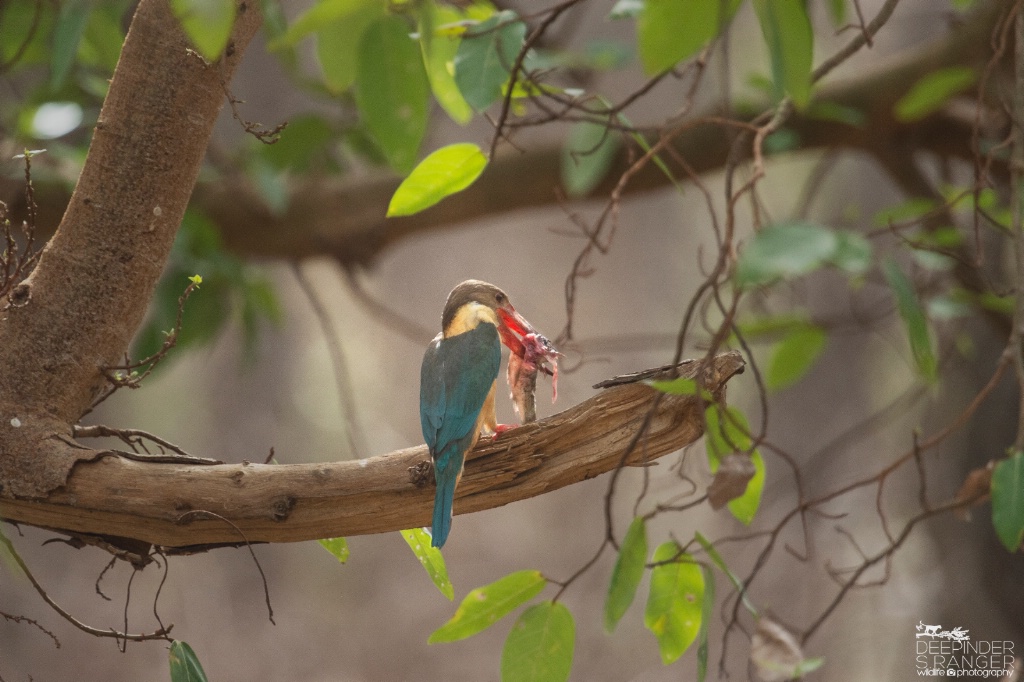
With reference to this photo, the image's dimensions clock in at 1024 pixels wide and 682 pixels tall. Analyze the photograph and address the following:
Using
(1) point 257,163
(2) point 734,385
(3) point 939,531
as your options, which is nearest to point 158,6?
(1) point 257,163

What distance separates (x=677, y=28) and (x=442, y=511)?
674 mm

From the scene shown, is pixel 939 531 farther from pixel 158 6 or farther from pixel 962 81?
pixel 158 6

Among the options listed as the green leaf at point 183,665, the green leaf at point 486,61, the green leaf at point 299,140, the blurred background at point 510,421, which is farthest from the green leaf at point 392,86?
the blurred background at point 510,421

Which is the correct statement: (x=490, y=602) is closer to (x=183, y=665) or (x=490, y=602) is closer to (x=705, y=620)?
(x=705, y=620)

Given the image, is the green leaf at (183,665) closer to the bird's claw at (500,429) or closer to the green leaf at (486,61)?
the bird's claw at (500,429)

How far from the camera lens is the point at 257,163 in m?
2.14

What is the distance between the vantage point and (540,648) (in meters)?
1.07

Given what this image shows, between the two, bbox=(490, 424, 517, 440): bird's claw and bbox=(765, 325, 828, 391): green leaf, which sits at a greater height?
bbox=(765, 325, 828, 391): green leaf

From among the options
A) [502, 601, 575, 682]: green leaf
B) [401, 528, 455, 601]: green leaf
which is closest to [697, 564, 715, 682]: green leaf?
[502, 601, 575, 682]: green leaf

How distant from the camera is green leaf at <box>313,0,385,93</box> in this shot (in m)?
0.67

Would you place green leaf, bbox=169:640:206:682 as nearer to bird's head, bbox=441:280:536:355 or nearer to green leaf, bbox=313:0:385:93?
bird's head, bbox=441:280:536:355

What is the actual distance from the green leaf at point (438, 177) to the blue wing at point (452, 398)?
0.86 ft

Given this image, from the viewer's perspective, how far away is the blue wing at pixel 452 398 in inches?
43.3

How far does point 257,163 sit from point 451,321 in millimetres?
984
